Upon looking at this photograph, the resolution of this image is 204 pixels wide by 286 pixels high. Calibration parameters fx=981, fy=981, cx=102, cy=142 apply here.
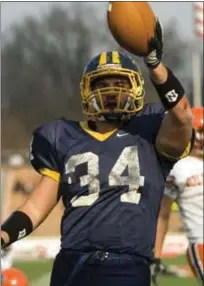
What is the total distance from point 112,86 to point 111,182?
1.36 feet

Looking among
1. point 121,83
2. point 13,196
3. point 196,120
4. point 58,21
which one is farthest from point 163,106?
point 58,21

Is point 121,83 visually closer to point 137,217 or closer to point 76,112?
point 137,217

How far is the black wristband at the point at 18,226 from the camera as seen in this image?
163 inches

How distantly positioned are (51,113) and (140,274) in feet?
111

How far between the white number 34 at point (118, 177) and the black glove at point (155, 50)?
0.54 meters

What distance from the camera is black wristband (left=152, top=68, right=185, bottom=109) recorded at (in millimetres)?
3812

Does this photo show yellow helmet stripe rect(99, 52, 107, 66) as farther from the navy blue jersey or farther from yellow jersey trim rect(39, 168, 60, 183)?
yellow jersey trim rect(39, 168, 60, 183)

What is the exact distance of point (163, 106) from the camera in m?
4.08

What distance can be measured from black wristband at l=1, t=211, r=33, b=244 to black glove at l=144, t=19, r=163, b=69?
940 mm

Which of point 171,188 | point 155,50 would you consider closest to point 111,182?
point 155,50

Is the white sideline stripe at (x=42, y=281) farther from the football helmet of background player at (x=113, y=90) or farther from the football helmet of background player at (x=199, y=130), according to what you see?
the football helmet of background player at (x=113, y=90)

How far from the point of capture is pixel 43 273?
1122 cm

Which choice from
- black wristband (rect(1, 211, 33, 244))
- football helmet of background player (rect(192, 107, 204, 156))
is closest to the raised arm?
black wristband (rect(1, 211, 33, 244))

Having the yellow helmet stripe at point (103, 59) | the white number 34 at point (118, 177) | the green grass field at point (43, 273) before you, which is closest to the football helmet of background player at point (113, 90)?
the yellow helmet stripe at point (103, 59)
